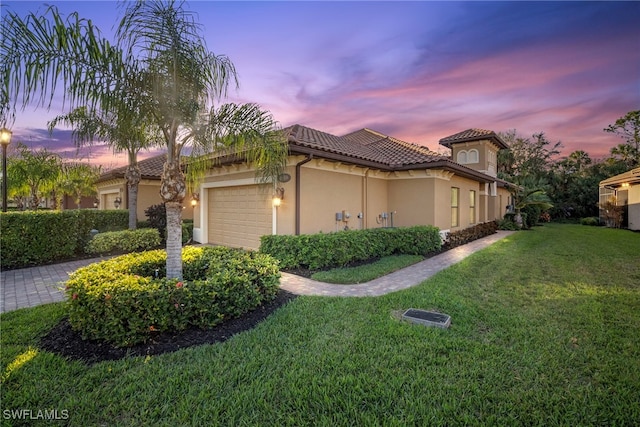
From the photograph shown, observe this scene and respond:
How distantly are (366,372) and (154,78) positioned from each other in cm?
520

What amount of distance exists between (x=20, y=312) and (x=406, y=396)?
5997 millimetres

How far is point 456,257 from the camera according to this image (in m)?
9.59

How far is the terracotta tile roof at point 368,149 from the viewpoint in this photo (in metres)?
9.09

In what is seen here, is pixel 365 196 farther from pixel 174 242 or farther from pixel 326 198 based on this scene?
pixel 174 242

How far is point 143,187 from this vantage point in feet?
49.6

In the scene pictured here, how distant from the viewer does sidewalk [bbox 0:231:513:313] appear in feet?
18.0

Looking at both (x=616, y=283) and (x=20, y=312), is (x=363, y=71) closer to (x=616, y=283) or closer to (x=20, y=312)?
(x=616, y=283)

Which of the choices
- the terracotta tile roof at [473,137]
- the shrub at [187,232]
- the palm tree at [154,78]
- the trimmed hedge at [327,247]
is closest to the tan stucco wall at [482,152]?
the terracotta tile roof at [473,137]

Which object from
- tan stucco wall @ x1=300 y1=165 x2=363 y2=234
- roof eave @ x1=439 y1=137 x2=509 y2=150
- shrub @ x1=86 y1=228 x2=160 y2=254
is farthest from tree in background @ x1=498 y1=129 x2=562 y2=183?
shrub @ x1=86 y1=228 x2=160 y2=254

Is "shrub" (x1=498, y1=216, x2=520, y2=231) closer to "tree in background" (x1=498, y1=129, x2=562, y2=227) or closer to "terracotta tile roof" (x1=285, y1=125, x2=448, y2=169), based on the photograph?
"terracotta tile roof" (x1=285, y1=125, x2=448, y2=169)

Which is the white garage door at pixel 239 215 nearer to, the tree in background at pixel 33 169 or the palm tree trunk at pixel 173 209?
the palm tree trunk at pixel 173 209

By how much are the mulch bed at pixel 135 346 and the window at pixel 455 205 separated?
12.1 meters

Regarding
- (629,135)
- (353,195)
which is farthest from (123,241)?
(629,135)

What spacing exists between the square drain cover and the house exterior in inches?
178
